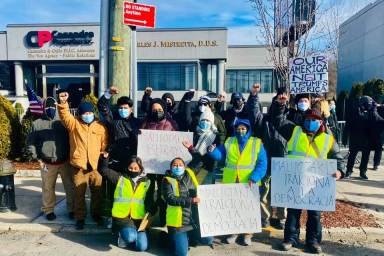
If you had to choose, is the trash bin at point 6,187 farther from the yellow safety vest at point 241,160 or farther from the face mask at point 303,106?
the face mask at point 303,106

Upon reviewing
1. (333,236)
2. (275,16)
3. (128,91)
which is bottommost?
(333,236)

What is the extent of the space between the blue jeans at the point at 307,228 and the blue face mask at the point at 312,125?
103 centimetres

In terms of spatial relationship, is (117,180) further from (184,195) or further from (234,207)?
(234,207)

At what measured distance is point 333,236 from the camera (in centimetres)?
525

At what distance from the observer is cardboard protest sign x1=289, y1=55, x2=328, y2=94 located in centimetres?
627

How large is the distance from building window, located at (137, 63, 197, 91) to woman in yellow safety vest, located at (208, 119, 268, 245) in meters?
31.7

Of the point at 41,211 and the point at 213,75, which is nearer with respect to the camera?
the point at 41,211

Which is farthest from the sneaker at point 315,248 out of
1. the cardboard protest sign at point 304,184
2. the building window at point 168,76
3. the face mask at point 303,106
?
the building window at point 168,76

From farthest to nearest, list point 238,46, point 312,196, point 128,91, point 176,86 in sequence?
point 238,46 < point 176,86 < point 128,91 < point 312,196

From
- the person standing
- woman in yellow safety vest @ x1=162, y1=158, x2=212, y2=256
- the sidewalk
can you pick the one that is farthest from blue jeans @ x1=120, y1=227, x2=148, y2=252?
the person standing

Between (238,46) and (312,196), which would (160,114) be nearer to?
(312,196)

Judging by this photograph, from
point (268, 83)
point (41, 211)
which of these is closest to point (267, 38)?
point (41, 211)

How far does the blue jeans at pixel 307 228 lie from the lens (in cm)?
466

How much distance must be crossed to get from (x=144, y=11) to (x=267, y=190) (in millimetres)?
3335
